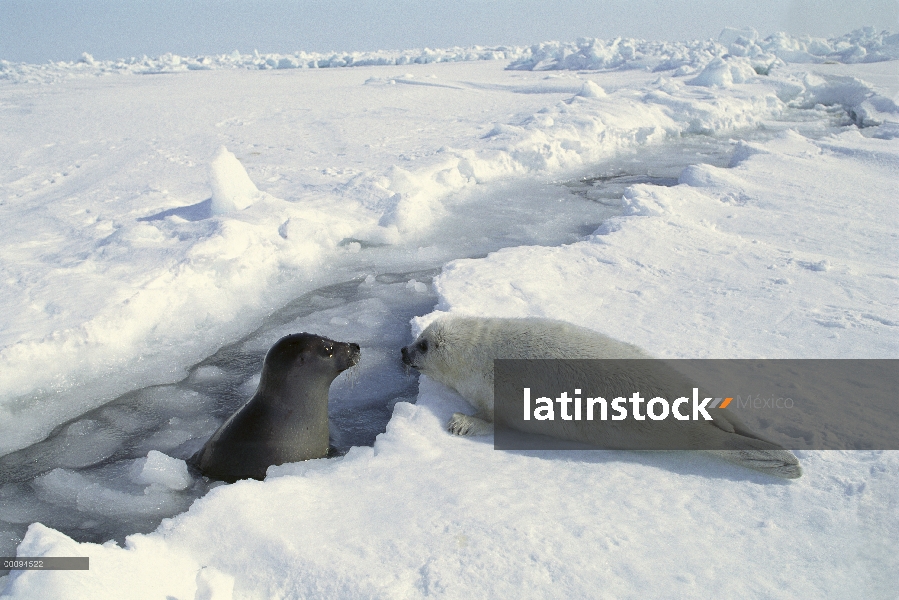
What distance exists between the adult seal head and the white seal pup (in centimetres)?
42

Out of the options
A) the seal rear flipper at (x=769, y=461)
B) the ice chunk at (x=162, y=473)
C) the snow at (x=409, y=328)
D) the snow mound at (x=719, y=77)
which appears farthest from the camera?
the snow mound at (x=719, y=77)

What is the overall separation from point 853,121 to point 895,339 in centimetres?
887

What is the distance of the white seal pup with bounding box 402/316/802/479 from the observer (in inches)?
73.7

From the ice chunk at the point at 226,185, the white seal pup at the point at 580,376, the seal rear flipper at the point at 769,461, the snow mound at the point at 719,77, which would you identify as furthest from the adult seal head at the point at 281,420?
the snow mound at the point at 719,77

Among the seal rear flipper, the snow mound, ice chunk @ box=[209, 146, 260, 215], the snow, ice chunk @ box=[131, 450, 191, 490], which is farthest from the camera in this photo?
the snow mound

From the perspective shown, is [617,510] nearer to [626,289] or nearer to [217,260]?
[626,289]

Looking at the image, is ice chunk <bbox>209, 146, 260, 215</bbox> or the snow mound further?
the snow mound

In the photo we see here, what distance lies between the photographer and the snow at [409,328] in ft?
4.97

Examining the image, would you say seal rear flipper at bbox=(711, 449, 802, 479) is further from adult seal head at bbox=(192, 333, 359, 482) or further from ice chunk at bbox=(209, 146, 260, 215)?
ice chunk at bbox=(209, 146, 260, 215)

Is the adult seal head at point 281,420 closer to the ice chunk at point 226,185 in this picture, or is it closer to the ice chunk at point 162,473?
the ice chunk at point 162,473

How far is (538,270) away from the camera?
3.53 metres

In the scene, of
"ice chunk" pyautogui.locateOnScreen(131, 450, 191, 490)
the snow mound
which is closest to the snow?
"ice chunk" pyautogui.locateOnScreen(131, 450, 191, 490)

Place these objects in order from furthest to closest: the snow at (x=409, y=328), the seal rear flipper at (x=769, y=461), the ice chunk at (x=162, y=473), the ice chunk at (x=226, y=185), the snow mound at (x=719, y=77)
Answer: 1. the snow mound at (x=719, y=77)
2. the ice chunk at (x=226, y=185)
3. the ice chunk at (x=162, y=473)
4. the seal rear flipper at (x=769, y=461)
5. the snow at (x=409, y=328)

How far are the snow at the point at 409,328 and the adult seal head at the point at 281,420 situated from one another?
0.10 m
